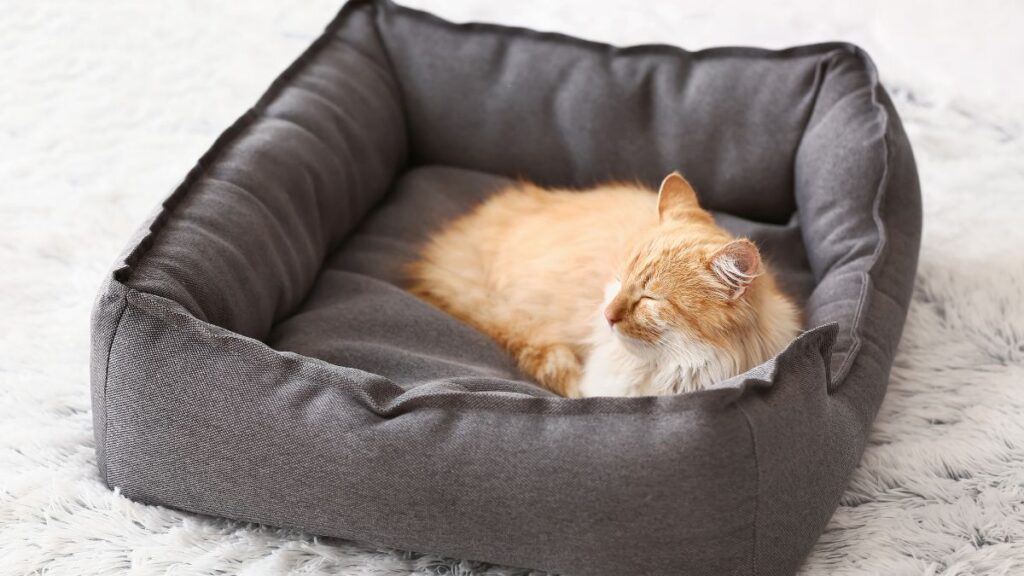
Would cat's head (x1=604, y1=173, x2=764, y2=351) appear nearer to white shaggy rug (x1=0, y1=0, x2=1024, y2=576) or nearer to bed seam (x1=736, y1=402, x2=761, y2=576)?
bed seam (x1=736, y1=402, x2=761, y2=576)

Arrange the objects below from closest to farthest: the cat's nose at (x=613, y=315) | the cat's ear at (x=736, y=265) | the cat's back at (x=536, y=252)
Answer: the cat's ear at (x=736, y=265), the cat's nose at (x=613, y=315), the cat's back at (x=536, y=252)

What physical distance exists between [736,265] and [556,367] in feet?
1.50

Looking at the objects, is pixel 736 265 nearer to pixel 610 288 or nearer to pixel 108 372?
pixel 610 288

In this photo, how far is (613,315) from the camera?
5.13ft

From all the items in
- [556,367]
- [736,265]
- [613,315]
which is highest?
[736,265]

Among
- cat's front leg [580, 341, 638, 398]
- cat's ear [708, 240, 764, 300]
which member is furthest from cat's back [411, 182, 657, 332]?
cat's ear [708, 240, 764, 300]

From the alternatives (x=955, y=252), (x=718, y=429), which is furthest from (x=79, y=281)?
(x=955, y=252)

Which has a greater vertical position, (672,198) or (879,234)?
(672,198)

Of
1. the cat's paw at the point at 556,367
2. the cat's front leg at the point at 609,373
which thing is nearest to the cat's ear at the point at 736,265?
the cat's front leg at the point at 609,373

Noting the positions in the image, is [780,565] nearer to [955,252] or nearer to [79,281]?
[955,252]

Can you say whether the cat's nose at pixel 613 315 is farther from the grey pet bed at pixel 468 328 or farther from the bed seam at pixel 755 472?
the bed seam at pixel 755 472

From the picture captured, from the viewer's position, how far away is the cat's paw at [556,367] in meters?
1.81

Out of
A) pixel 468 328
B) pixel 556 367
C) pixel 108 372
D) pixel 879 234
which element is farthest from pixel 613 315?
pixel 108 372

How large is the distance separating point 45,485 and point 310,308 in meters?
0.62
